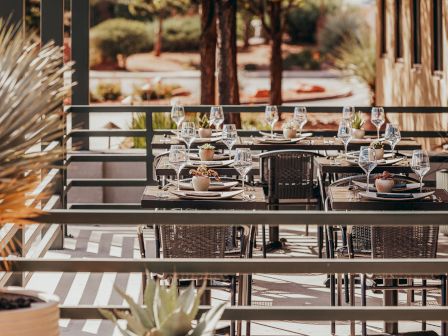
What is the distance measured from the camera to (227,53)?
51.3 feet

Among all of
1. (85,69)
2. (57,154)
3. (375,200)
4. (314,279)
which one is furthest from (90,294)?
(85,69)

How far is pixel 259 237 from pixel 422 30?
662 cm

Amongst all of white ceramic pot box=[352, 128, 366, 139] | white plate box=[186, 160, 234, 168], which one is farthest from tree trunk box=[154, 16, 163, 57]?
white plate box=[186, 160, 234, 168]

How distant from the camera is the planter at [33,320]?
4.23m

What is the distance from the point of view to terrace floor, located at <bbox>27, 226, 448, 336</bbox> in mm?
7406

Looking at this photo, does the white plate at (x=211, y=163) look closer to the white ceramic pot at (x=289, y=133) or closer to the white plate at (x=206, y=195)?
the white plate at (x=206, y=195)

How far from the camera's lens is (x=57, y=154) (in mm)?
4551

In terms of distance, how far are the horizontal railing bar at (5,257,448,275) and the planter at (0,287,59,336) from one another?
0.31 m

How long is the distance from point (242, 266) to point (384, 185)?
2.53 m

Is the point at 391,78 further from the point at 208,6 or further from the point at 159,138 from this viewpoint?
the point at 159,138

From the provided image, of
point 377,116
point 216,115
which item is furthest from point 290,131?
point 377,116

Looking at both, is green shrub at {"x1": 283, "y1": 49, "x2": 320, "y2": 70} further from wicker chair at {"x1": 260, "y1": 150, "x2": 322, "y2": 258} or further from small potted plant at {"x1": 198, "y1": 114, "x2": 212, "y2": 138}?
wicker chair at {"x1": 260, "y1": 150, "x2": 322, "y2": 258}

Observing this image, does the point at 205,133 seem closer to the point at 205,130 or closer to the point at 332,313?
the point at 205,130

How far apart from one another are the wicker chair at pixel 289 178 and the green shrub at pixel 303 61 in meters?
32.0
